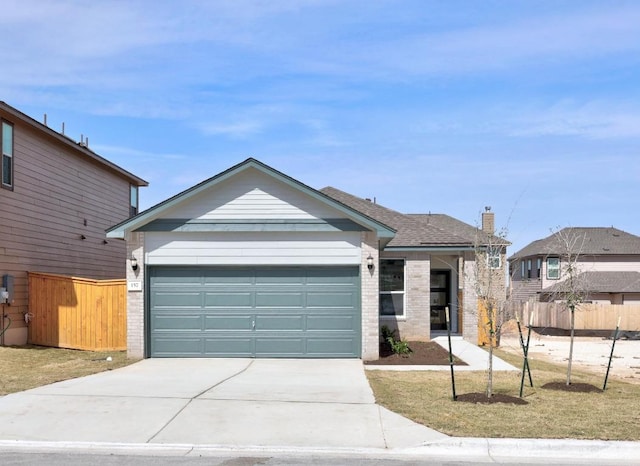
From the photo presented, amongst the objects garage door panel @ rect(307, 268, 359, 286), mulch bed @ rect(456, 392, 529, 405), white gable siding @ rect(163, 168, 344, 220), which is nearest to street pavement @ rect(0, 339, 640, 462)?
mulch bed @ rect(456, 392, 529, 405)

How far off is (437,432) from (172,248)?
9.45 meters

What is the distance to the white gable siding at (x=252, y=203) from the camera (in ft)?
54.0

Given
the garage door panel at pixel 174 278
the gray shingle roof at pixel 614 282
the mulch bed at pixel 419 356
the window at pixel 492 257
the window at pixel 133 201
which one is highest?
the window at pixel 133 201

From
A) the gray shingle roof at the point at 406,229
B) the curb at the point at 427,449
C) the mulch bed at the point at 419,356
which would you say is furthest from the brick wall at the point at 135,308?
the curb at the point at 427,449

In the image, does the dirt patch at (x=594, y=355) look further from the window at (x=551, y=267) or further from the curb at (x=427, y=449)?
the window at (x=551, y=267)

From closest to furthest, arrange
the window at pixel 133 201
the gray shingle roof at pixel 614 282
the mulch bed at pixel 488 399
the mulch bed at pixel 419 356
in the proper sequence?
the mulch bed at pixel 488 399 < the mulch bed at pixel 419 356 < the window at pixel 133 201 < the gray shingle roof at pixel 614 282

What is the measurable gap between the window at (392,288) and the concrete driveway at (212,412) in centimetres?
681

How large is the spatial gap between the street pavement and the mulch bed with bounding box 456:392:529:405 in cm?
151

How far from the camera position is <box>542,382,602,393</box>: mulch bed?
12469 mm

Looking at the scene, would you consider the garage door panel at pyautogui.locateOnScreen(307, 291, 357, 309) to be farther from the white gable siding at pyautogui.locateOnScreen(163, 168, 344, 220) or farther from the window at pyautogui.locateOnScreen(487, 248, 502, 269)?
the window at pyautogui.locateOnScreen(487, 248, 502, 269)

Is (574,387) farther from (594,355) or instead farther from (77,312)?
(77,312)

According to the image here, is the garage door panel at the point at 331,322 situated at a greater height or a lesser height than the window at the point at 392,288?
lesser

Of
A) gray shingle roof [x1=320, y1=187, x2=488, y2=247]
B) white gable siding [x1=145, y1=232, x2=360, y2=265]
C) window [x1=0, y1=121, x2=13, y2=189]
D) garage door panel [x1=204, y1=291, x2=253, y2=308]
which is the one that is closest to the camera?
white gable siding [x1=145, y1=232, x2=360, y2=265]

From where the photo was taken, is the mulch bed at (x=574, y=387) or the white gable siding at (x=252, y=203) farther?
the white gable siding at (x=252, y=203)
